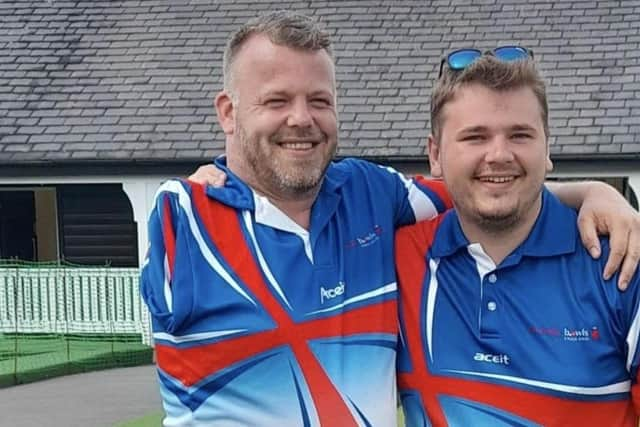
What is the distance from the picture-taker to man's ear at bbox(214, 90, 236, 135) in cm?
302

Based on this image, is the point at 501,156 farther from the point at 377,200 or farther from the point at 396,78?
the point at 396,78

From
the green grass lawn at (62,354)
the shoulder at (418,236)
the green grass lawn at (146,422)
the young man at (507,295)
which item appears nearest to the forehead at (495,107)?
the young man at (507,295)

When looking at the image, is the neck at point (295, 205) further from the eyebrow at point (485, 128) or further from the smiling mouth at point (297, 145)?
the eyebrow at point (485, 128)

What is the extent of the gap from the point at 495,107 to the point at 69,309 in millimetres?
12635

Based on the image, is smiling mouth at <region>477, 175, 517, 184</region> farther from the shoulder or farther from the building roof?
the building roof

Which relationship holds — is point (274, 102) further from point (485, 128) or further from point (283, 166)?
point (485, 128)

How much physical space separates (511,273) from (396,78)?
39.2ft

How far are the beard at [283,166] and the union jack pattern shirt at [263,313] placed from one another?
0.22 feet

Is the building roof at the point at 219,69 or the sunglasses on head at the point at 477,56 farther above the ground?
the building roof at the point at 219,69

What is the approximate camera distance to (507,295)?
2.80 metres

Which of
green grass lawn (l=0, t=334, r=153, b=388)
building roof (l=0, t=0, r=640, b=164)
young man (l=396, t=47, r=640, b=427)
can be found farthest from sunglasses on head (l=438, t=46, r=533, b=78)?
building roof (l=0, t=0, r=640, b=164)

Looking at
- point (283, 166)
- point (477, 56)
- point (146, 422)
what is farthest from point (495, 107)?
point (146, 422)

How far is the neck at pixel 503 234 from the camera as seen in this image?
9.30 ft

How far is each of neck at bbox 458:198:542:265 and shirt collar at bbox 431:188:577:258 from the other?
17 mm
